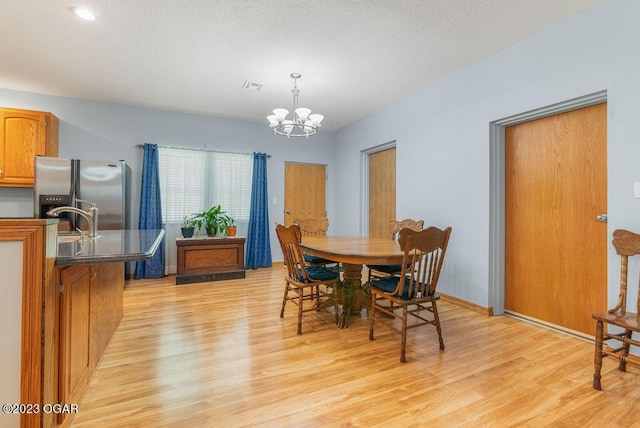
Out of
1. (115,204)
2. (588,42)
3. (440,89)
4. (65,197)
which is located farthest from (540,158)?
(65,197)

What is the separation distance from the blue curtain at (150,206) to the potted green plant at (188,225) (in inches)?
14.4

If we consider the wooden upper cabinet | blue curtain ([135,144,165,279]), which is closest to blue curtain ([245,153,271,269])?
blue curtain ([135,144,165,279])

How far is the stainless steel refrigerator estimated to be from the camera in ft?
12.0

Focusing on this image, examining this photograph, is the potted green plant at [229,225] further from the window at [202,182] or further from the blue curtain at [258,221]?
the blue curtain at [258,221]

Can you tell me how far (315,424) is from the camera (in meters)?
1.49

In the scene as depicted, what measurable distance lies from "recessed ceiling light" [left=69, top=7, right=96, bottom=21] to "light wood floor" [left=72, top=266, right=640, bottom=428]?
8.49 ft

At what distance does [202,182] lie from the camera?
16.8ft

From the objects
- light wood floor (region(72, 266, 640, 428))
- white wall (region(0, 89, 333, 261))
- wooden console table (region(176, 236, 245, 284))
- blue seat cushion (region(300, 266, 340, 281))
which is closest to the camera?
light wood floor (region(72, 266, 640, 428))

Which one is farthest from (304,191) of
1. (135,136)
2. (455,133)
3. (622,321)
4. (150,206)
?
(622,321)

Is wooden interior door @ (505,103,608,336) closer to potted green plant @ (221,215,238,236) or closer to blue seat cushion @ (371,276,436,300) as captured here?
blue seat cushion @ (371,276,436,300)

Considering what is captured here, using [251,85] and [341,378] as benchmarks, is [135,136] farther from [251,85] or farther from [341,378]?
[341,378]

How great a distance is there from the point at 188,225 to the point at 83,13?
115 inches

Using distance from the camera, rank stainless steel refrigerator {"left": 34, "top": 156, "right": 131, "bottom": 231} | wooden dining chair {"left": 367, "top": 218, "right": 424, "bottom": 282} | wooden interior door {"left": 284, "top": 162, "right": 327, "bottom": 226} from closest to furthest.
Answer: wooden dining chair {"left": 367, "top": 218, "right": 424, "bottom": 282} < stainless steel refrigerator {"left": 34, "top": 156, "right": 131, "bottom": 231} < wooden interior door {"left": 284, "top": 162, "right": 327, "bottom": 226}

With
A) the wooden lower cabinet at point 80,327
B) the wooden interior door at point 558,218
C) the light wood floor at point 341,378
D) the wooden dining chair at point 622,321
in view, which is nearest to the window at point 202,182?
the light wood floor at point 341,378
